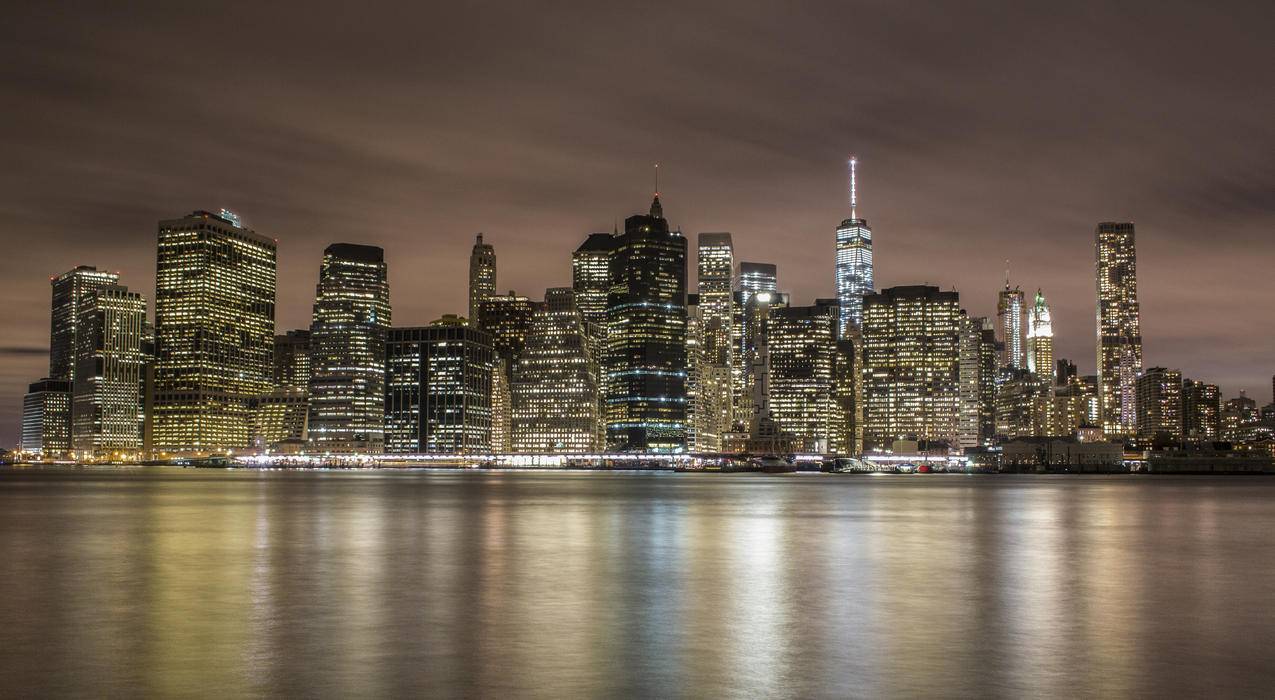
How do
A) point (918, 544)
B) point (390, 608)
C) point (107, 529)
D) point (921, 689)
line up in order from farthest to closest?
point (107, 529)
point (918, 544)
point (390, 608)
point (921, 689)

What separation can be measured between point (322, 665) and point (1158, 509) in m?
90.0

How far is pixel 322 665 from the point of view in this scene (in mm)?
22203

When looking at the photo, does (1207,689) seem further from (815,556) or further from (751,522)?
(751,522)

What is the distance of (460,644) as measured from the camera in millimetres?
24609

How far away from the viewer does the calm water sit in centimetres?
2109

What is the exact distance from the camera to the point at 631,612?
98.1ft

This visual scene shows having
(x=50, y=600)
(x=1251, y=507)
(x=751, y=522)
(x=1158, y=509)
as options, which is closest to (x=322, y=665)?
(x=50, y=600)

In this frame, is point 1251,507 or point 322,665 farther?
point 1251,507

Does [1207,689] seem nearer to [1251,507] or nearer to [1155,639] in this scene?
[1155,639]

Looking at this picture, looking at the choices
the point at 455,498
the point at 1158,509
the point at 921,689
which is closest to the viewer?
the point at 921,689

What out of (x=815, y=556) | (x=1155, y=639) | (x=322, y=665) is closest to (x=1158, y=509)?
Answer: (x=815, y=556)

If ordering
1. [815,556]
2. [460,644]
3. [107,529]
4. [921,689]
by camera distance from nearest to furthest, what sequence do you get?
[921,689]
[460,644]
[815,556]
[107,529]

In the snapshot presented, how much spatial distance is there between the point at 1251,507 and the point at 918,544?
2476 inches

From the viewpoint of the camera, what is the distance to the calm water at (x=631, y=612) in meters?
21.1
